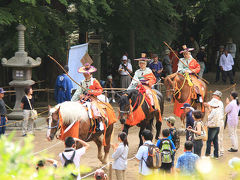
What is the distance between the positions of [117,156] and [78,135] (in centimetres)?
127

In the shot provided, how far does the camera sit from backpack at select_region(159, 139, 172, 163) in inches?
317

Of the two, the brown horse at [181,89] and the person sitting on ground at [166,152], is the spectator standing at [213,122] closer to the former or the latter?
the brown horse at [181,89]

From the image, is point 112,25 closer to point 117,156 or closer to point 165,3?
point 165,3

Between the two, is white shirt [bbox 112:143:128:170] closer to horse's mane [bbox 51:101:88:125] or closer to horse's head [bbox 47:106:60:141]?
horse's mane [bbox 51:101:88:125]

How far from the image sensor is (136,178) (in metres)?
9.73

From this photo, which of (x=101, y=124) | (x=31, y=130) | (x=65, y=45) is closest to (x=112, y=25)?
(x=65, y=45)

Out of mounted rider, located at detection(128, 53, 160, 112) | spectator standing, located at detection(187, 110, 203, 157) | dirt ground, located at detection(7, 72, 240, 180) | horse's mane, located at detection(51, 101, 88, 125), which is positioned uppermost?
mounted rider, located at detection(128, 53, 160, 112)

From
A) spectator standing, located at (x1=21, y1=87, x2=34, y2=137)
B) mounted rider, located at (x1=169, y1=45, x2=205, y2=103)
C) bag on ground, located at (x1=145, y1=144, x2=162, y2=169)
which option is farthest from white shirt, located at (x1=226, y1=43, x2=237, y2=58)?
bag on ground, located at (x1=145, y1=144, x2=162, y2=169)

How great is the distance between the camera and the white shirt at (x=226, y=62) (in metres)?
22.4

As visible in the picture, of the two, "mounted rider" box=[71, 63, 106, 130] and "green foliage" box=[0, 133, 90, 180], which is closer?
"green foliage" box=[0, 133, 90, 180]

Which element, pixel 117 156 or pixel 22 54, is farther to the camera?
pixel 22 54

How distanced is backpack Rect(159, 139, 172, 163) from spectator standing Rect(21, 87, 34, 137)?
6.44 meters

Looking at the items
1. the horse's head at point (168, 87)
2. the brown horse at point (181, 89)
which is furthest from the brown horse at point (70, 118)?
the brown horse at point (181, 89)

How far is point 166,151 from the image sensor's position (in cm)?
805
